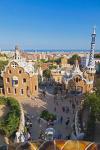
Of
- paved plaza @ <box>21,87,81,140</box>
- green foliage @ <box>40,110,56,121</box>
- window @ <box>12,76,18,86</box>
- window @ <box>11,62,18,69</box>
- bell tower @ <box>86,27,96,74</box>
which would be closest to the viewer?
paved plaza @ <box>21,87,81,140</box>

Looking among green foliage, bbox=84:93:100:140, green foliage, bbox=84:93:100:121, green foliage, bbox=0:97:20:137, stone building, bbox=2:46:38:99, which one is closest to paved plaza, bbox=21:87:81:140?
green foliage, bbox=0:97:20:137

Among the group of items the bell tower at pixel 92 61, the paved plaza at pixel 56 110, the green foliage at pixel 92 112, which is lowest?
the paved plaza at pixel 56 110

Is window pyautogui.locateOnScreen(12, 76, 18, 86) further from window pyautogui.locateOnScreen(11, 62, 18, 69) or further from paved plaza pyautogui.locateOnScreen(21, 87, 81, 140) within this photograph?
paved plaza pyautogui.locateOnScreen(21, 87, 81, 140)

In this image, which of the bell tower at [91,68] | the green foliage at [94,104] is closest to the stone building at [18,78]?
the bell tower at [91,68]

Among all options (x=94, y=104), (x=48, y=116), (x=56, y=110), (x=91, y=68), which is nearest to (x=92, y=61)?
(x=91, y=68)

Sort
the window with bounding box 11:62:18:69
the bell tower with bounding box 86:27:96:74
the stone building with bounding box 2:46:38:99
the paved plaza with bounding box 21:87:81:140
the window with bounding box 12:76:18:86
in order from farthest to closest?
the bell tower with bounding box 86:27:96:74 → the window with bounding box 12:76:18:86 → the stone building with bounding box 2:46:38:99 → the window with bounding box 11:62:18:69 → the paved plaza with bounding box 21:87:81:140

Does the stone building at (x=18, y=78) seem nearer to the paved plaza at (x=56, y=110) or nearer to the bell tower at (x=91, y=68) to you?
the paved plaza at (x=56, y=110)

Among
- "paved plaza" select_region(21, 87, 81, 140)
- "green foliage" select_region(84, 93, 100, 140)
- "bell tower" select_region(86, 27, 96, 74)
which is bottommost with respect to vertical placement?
"paved plaza" select_region(21, 87, 81, 140)

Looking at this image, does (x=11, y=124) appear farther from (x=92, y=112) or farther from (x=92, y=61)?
(x=92, y=61)
